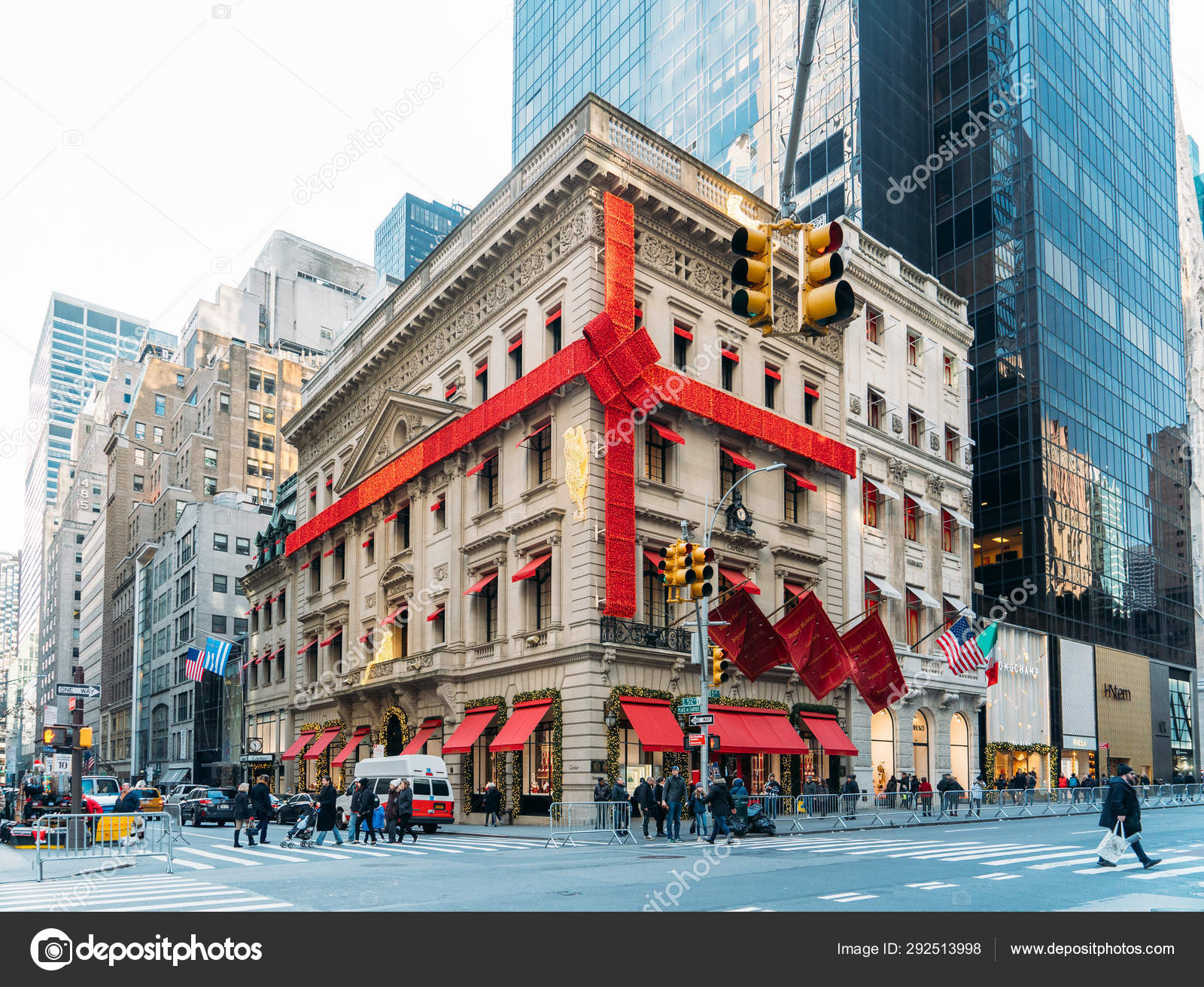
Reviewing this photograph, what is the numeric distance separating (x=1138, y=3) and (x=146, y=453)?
350 ft

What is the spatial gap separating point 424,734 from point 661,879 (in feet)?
86.8

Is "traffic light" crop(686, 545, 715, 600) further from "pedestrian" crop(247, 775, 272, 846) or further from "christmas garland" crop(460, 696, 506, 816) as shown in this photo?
"christmas garland" crop(460, 696, 506, 816)

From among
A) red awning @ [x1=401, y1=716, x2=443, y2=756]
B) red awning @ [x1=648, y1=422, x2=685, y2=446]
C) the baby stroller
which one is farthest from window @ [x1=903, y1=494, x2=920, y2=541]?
the baby stroller

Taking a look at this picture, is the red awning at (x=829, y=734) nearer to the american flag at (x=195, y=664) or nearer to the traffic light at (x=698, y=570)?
the traffic light at (x=698, y=570)

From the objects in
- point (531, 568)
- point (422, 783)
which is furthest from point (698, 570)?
point (422, 783)

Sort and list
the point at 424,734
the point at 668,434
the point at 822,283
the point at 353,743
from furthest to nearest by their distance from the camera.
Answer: the point at 353,743 < the point at 424,734 < the point at 668,434 < the point at 822,283

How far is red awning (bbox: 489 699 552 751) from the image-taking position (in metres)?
34.9

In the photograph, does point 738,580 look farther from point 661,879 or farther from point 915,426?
point 661,879

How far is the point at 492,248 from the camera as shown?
135 ft

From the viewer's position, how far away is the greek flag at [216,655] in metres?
56.1

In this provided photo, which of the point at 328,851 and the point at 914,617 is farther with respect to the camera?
the point at 914,617

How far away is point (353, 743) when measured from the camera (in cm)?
4844

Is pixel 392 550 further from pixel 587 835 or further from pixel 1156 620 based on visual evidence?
pixel 1156 620
